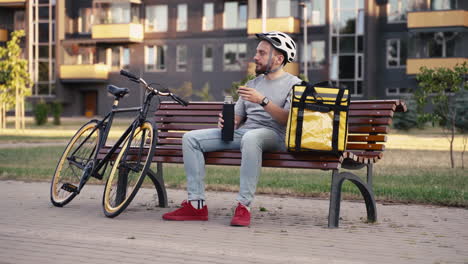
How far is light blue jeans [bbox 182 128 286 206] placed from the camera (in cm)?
702

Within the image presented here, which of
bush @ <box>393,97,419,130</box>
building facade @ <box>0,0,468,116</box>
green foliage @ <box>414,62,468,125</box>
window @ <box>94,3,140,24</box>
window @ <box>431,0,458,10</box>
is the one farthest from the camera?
window @ <box>94,3,140,24</box>

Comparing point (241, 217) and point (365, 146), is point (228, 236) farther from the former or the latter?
point (365, 146)

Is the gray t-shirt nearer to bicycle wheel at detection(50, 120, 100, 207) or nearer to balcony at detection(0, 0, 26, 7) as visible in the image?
bicycle wheel at detection(50, 120, 100, 207)

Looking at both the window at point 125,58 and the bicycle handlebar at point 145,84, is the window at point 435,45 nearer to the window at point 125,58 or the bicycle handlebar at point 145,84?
the window at point 125,58

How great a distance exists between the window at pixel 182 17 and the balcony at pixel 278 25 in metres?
5.58

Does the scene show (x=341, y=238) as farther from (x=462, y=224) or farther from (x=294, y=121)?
(x=462, y=224)

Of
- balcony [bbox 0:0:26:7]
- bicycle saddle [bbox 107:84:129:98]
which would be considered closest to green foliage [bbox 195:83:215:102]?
balcony [bbox 0:0:26:7]

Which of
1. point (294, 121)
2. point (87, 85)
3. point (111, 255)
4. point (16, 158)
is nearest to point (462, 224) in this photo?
point (294, 121)

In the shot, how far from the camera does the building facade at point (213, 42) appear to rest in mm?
52062

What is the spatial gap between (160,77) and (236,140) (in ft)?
174

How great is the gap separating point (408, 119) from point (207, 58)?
20988 mm

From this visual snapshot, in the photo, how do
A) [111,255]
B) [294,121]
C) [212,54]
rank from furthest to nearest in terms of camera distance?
1. [212,54]
2. [294,121]
3. [111,255]

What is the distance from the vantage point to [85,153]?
834cm

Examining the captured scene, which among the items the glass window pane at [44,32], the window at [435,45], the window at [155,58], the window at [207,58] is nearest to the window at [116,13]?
the window at [155,58]
